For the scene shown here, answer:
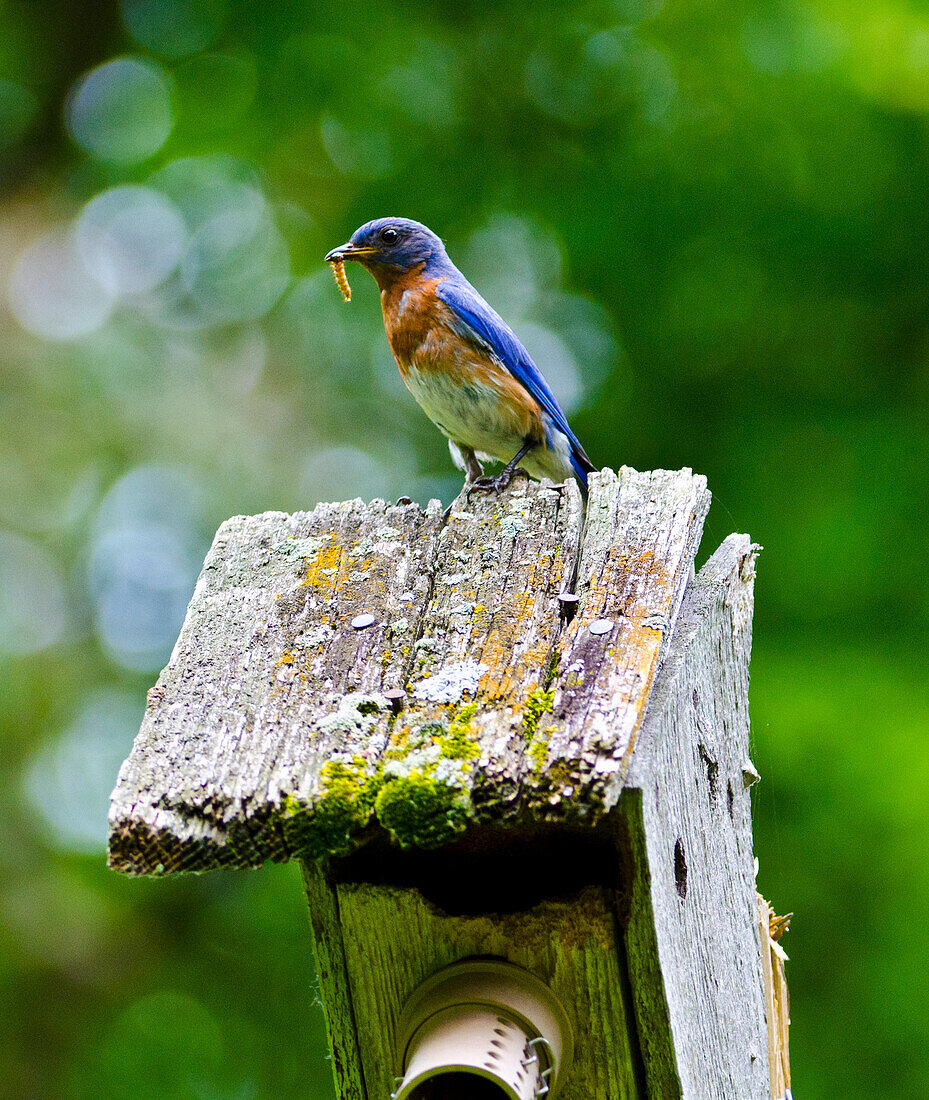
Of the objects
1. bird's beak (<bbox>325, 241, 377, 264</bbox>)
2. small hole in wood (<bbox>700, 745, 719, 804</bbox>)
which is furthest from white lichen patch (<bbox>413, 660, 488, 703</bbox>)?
bird's beak (<bbox>325, 241, 377, 264</bbox>)

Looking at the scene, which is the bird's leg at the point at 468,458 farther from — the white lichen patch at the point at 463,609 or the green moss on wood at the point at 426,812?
the green moss on wood at the point at 426,812

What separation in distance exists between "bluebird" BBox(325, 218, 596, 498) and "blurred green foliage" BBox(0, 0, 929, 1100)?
1.22 metres

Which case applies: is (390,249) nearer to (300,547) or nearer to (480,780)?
(300,547)

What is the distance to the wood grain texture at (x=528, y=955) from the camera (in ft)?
4.96

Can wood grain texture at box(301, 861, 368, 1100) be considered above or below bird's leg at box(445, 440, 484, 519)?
below

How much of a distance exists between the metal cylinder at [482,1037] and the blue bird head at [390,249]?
2508mm

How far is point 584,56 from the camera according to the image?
4.75 meters

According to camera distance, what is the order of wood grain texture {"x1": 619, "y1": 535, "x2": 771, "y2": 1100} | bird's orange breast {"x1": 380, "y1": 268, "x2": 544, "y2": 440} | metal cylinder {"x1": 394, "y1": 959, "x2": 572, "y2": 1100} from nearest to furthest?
metal cylinder {"x1": 394, "y1": 959, "x2": 572, "y2": 1100}, wood grain texture {"x1": 619, "y1": 535, "x2": 771, "y2": 1100}, bird's orange breast {"x1": 380, "y1": 268, "x2": 544, "y2": 440}

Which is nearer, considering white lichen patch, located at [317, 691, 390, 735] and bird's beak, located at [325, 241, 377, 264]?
white lichen patch, located at [317, 691, 390, 735]

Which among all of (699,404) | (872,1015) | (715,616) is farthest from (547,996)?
(699,404)

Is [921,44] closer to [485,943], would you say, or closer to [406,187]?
[406,187]

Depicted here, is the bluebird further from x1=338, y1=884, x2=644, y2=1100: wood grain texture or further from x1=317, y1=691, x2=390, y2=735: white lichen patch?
x1=338, y1=884, x2=644, y2=1100: wood grain texture

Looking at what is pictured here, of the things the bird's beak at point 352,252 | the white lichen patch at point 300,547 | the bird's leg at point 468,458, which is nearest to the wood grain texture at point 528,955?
the white lichen patch at point 300,547

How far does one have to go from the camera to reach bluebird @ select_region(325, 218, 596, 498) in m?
3.29
